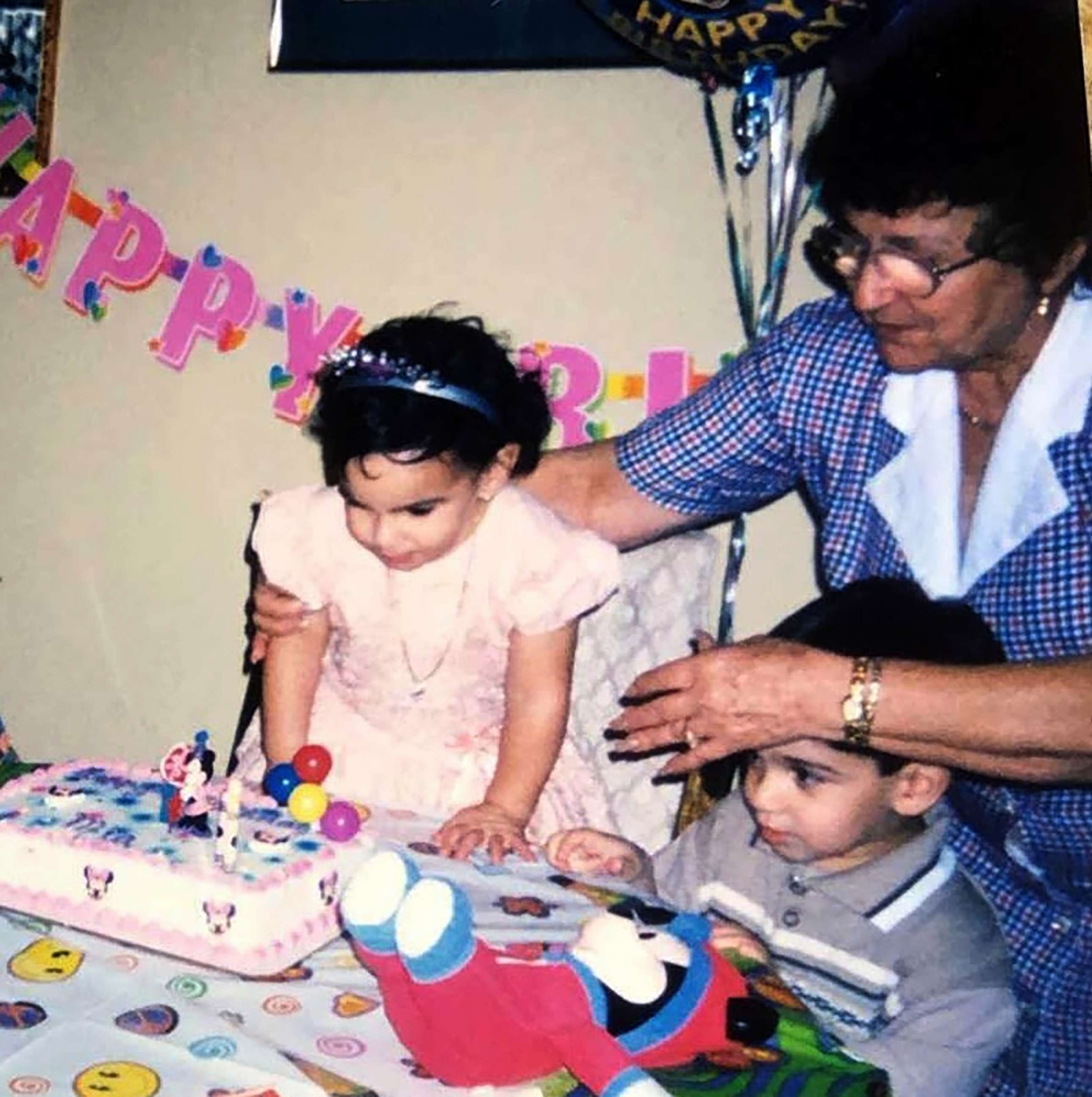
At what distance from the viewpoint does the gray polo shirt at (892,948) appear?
2.46 ft

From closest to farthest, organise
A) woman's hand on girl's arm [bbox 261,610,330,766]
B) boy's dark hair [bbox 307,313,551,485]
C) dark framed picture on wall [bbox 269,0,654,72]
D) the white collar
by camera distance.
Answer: the white collar → boy's dark hair [bbox 307,313,551,485] → woman's hand on girl's arm [bbox 261,610,330,766] → dark framed picture on wall [bbox 269,0,654,72]

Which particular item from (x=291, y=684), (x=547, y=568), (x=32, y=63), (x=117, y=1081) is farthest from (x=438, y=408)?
(x=32, y=63)

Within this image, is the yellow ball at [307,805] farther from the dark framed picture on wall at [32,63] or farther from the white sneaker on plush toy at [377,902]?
the dark framed picture on wall at [32,63]

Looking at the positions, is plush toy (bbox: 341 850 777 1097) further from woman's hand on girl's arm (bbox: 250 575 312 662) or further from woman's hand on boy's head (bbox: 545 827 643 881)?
woman's hand on girl's arm (bbox: 250 575 312 662)

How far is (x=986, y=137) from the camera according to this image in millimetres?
790

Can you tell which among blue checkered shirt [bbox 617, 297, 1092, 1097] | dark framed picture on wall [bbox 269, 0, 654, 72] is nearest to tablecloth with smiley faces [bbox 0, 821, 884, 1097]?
blue checkered shirt [bbox 617, 297, 1092, 1097]

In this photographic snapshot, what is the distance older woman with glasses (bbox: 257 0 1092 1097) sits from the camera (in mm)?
794

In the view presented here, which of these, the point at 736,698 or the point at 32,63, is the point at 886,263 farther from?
the point at 32,63

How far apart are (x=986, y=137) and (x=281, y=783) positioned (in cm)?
60

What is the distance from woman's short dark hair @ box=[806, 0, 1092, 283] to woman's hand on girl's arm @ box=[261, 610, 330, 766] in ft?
1.88

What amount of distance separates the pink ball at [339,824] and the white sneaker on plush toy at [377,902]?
196 millimetres

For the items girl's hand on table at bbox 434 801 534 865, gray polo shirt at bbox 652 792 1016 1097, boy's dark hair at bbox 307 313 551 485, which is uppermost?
boy's dark hair at bbox 307 313 551 485

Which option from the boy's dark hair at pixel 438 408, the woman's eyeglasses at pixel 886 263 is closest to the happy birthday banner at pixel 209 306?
the boy's dark hair at pixel 438 408

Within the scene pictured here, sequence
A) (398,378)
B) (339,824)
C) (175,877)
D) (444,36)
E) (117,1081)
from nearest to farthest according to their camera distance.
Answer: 1. (117,1081)
2. (175,877)
3. (339,824)
4. (398,378)
5. (444,36)
